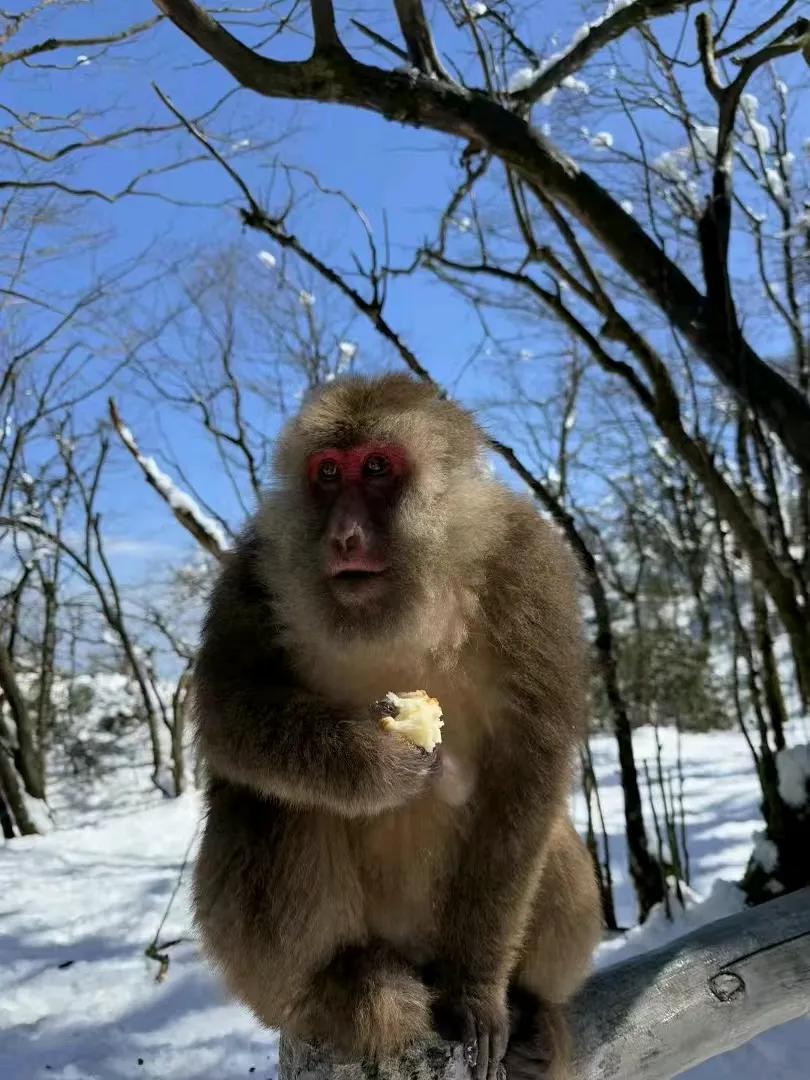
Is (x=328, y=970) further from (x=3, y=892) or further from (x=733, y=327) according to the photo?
(x=3, y=892)

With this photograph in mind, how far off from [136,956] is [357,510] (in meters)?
4.39

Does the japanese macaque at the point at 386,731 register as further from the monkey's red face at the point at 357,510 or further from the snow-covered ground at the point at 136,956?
the snow-covered ground at the point at 136,956

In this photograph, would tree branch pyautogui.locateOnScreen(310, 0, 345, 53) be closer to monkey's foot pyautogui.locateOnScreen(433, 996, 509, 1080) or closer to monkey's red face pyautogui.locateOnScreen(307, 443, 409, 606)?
monkey's red face pyautogui.locateOnScreen(307, 443, 409, 606)

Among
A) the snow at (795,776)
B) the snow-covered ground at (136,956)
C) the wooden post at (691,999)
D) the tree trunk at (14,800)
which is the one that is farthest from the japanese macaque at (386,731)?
the tree trunk at (14,800)

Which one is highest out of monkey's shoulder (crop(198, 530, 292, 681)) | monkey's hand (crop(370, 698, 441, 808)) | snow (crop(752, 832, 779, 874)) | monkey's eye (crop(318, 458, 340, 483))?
monkey's eye (crop(318, 458, 340, 483))

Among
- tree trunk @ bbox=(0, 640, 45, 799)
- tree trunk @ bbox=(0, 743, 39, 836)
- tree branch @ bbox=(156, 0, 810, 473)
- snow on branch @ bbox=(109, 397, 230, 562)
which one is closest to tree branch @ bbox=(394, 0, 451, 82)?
tree branch @ bbox=(156, 0, 810, 473)

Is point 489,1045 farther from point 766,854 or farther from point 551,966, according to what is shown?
Answer: point 766,854

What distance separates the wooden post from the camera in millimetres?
2467

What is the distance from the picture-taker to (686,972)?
8.75 ft

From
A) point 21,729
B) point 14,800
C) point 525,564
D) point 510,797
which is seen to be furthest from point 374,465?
point 21,729

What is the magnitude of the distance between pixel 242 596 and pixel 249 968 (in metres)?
0.92

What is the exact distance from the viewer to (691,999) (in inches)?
103

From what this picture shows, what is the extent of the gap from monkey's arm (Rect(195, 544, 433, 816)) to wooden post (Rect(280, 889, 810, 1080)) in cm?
73

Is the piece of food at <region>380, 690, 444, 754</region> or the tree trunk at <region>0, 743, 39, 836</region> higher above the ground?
the piece of food at <region>380, 690, 444, 754</region>
